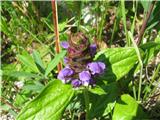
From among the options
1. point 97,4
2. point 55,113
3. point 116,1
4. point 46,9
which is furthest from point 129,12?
point 55,113

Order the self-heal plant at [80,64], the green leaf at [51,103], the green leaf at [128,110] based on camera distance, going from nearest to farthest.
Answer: the self-heal plant at [80,64]
the green leaf at [51,103]
the green leaf at [128,110]

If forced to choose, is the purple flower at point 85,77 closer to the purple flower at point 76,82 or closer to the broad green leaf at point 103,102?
the purple flower at point 76,82

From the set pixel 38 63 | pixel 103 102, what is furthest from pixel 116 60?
pixel 38 63

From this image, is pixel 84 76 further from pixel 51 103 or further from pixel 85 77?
pixel 51 103

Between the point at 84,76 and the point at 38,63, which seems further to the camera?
the point at 38,63

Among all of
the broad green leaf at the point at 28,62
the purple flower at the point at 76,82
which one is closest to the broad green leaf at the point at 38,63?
the broad green leaf at the point at 28,62

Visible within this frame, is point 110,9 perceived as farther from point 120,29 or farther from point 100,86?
point 100,86

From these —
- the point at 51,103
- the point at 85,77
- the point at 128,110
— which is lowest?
the point at 128,110
